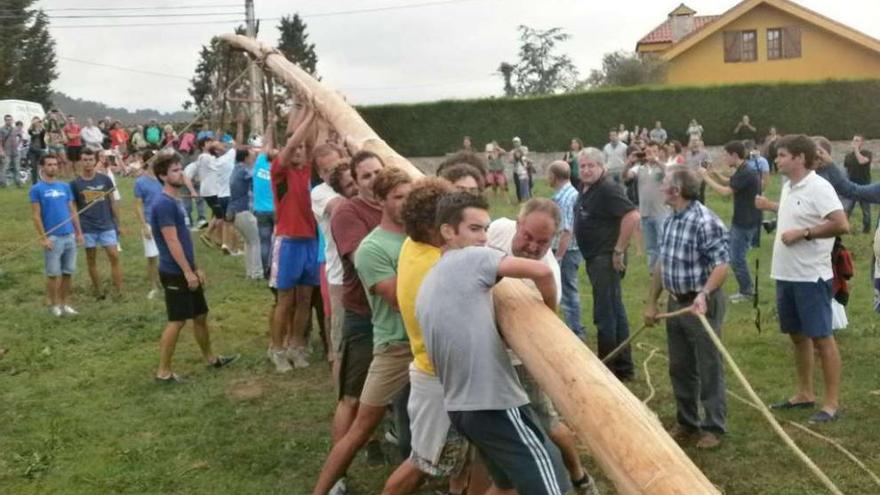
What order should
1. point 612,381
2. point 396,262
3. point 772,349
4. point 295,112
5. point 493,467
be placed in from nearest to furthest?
point 612,381 < point 493,467 < point 396,262 < point 772,349 < point 295,112

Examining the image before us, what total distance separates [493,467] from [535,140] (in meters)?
29.0

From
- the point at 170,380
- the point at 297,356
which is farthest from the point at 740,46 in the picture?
the point at 170,380

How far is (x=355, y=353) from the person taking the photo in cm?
511

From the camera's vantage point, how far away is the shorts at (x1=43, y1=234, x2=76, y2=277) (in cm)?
1027

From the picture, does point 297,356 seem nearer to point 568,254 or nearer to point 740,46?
point 568,254

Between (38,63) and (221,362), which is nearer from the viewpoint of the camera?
(221,362)

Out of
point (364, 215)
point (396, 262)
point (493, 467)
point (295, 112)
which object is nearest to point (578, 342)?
point (493, 467)

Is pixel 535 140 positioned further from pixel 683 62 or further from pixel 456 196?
pixel 456 196

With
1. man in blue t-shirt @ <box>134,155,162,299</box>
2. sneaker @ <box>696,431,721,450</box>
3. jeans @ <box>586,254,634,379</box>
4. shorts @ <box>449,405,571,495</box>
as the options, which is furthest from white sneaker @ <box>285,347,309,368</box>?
shorts @ <box>449,405,571,495</box>

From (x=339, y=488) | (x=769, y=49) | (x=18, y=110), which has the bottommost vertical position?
(x=339, y=488)

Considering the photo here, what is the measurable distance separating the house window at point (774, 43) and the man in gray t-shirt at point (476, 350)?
3980 centimetres

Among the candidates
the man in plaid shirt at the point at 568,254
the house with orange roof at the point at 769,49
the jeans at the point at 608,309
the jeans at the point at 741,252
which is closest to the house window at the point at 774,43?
the house with orange roof at the point at 769,49

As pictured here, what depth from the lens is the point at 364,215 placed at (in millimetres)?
5043

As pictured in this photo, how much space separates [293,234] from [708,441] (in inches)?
141
